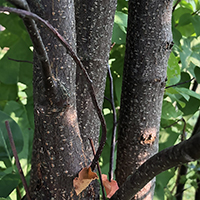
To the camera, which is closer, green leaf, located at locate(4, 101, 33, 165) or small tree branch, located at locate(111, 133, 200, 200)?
small tree branch, located at locate(111, 133, 200, 200)

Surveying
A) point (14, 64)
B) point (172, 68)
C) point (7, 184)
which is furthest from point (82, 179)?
point (14, 64)

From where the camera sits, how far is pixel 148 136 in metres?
0.39

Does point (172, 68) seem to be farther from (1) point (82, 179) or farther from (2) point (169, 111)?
(1) point (82, 179)

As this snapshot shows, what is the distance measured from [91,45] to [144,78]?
0.09 metres

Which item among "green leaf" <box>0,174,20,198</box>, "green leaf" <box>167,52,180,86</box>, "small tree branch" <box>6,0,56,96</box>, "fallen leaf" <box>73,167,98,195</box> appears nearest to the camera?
"small tree branch" <box>6,0,56,96</box>

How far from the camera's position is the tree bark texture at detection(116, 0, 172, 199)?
365 mm

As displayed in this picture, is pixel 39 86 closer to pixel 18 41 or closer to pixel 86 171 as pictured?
pixel 86 171

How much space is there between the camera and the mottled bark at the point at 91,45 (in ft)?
1.07

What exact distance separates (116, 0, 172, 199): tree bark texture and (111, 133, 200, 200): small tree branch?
14 centimetres

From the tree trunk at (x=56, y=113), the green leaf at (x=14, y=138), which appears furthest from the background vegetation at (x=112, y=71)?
the tree trunk at (x=56, y=113)

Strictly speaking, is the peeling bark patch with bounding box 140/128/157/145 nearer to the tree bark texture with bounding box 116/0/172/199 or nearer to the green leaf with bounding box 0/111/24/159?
the tree bark texture with bounding box 116/0/172/199

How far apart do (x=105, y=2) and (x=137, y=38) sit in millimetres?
80

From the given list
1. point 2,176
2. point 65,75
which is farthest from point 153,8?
Answer: point 2,176

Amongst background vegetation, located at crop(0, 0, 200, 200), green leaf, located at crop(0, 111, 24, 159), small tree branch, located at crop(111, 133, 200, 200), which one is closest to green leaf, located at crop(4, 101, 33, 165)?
background vegetation, located at crop(0, 0, 200, 200)
